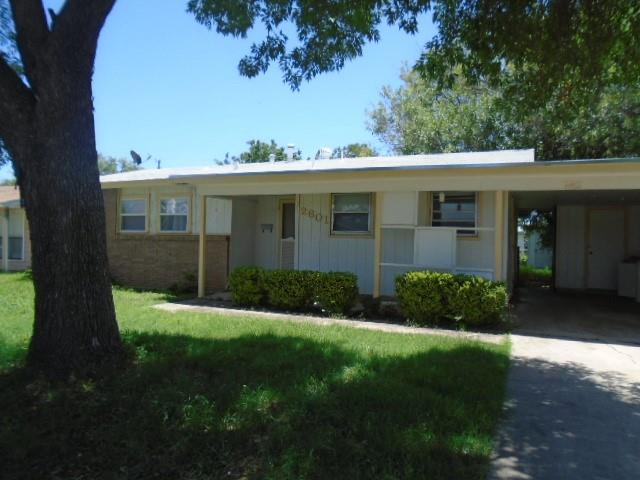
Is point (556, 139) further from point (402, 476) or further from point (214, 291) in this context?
point (402, 476)

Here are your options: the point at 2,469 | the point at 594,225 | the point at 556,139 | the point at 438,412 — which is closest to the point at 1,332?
the point at 2,469

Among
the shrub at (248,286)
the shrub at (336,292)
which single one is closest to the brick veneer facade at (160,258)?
the shrub at (248,286)

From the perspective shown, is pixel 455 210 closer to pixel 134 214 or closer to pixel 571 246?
pixel 571 246

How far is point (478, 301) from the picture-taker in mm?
8242

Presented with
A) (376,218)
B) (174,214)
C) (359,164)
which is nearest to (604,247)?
(359,164)

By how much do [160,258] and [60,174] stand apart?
9.25 m

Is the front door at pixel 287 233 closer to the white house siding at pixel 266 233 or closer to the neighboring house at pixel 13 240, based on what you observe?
the white house siding at pixel 266 233

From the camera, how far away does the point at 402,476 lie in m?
3.19

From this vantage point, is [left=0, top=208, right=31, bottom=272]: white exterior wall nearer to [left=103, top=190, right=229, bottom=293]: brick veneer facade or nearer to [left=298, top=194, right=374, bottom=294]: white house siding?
[left=103, top=190, right=229, bottom=293]: brick veneer facade

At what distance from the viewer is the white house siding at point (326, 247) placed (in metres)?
11.4

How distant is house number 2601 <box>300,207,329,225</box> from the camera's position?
1181 cm

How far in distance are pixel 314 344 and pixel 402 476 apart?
3.48 meters

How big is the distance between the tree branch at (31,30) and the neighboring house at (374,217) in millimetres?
5726

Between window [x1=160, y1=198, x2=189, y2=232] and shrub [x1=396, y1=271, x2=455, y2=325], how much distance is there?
278 inches
